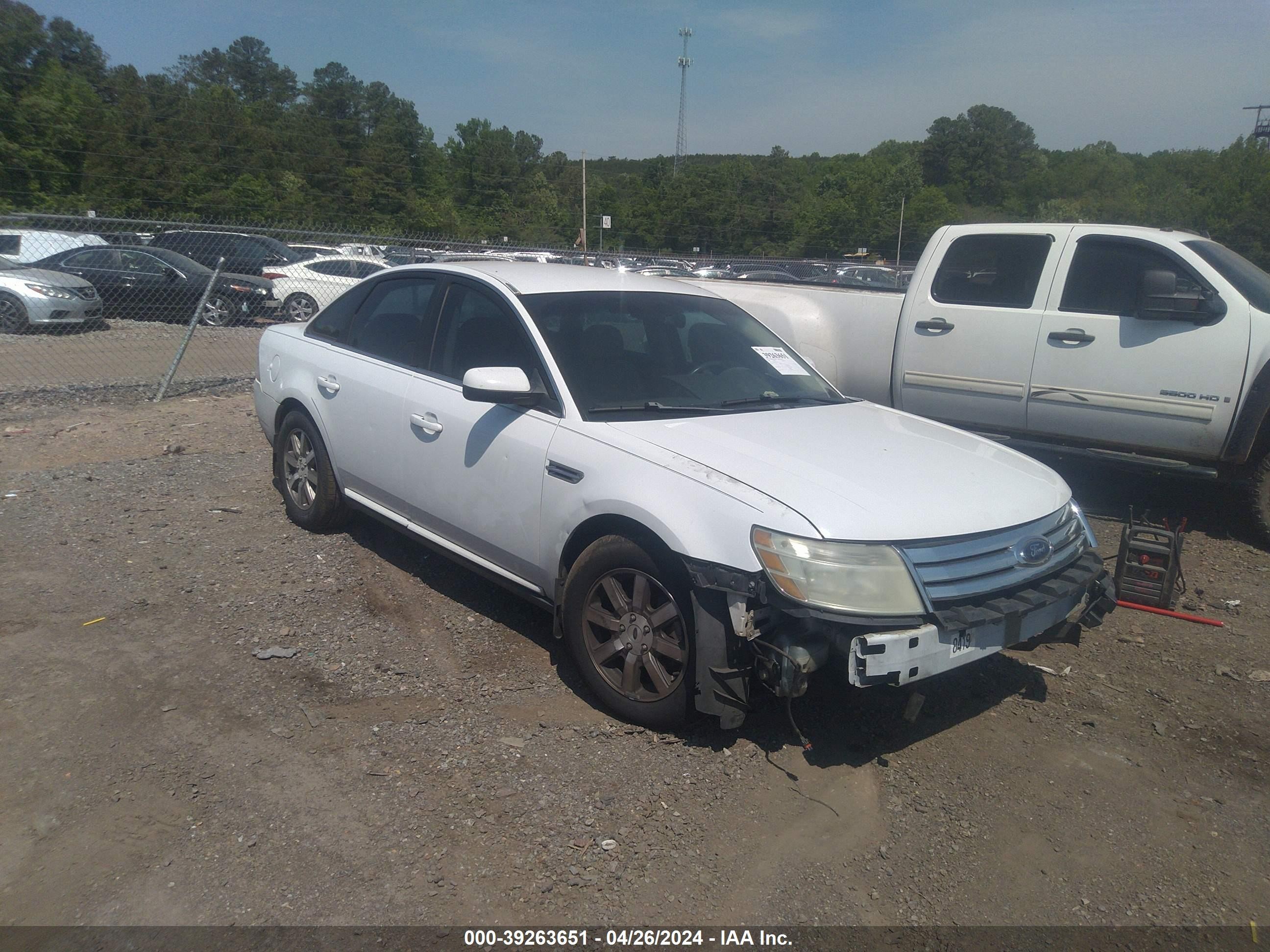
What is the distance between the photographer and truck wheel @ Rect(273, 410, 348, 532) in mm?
5438

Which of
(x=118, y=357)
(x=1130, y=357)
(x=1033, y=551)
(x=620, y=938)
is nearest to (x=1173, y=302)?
(x=1130, y=357)

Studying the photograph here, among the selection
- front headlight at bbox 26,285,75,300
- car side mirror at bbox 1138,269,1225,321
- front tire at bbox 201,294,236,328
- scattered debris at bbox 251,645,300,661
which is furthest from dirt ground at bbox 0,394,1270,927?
front tire at bbox 201,294,236,328

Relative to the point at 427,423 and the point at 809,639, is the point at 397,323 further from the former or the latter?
the point at 809,639

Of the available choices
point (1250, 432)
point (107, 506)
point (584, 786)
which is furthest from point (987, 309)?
point (107, 506)

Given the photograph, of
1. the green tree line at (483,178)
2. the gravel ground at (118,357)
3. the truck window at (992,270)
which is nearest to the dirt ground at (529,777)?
the truck window at (992,270)

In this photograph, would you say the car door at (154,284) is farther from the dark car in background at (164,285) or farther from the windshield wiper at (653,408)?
the windshield wiper at (653,408)

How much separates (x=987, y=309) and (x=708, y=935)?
5.53 m

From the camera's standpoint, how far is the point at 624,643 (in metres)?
3.55

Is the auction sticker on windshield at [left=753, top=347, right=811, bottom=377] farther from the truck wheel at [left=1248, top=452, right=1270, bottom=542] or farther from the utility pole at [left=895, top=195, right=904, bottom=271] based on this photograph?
the utility pole at [left=895, top=195, right=904, bottom=271]

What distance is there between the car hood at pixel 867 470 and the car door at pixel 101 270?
47.8ft

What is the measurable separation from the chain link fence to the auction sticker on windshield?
164 inches

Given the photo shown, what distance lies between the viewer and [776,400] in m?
4.43

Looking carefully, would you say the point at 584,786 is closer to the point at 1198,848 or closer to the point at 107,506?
the point at 1198,848

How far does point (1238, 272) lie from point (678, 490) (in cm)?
512
